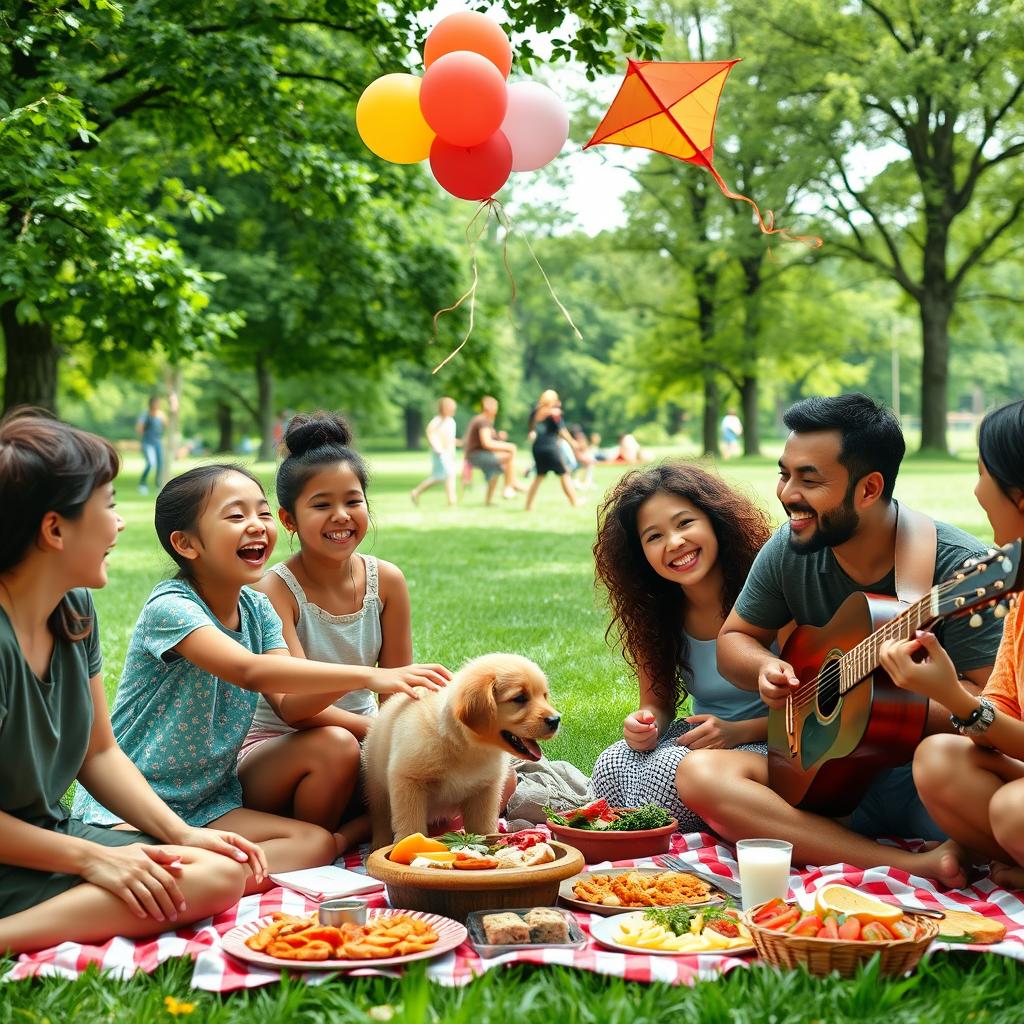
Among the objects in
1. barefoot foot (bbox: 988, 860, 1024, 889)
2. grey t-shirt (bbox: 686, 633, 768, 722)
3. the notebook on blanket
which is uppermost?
grey t-shirt (bbox: 686, 633, 768, 722)

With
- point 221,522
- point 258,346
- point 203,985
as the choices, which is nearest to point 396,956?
point 203,985

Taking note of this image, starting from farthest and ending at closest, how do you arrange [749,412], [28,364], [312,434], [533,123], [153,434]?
[749,412], [153,434], [28,364], [533,123], [312,434]

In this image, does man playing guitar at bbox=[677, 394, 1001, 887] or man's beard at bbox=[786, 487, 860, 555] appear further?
man's beard at bbox=[786, 487, 860, 555]

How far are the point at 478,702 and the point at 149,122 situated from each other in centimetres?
1248

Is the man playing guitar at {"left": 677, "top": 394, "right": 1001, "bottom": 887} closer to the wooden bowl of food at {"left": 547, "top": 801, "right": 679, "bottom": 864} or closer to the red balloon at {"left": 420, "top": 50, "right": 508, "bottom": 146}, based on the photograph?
the wooden bowl of food at {"left": 547, "top": 801, "right": 679, "bottom": 864}

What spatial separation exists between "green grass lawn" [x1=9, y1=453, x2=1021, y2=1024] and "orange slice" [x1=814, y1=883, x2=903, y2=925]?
156 millimetres

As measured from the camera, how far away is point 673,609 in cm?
496

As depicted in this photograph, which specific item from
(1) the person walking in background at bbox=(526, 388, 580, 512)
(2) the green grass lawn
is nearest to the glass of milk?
(2) the green grass lawn

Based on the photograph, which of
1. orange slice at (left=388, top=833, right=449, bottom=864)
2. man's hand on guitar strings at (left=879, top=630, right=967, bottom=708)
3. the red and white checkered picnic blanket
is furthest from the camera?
orange slice at (left=388, top=833, right=449, bottom=864)

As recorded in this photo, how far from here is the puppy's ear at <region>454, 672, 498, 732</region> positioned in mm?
3910

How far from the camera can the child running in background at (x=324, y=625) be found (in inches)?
170

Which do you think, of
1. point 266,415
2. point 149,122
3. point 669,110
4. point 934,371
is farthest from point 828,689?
point 266,415

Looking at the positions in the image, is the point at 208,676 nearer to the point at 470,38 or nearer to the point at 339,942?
the point at 339,942

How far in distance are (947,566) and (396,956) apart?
2.20 metres
